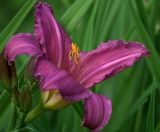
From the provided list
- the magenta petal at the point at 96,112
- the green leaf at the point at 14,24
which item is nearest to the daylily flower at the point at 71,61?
the magenta petal at the point at 96,112

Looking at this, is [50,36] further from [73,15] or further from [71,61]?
[73,15]

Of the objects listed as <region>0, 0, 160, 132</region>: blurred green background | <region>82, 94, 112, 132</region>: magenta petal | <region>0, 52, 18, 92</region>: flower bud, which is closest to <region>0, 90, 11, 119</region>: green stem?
<region>0, 0, 160, 132</region>: blurred green background

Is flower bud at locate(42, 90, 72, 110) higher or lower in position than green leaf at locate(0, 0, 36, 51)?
lower

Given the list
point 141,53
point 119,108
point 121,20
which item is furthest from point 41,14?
point 121,20

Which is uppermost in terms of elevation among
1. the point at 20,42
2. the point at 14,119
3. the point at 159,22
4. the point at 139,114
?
the point at 20,42

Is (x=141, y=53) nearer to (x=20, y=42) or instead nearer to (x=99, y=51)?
(x=99, y=51)

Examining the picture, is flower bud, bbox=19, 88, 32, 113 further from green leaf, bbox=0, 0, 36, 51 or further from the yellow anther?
green leaf, bbox=0, 0, 36, 51

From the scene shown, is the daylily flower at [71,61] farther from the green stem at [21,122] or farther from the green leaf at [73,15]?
the green leaf at [73,15]
